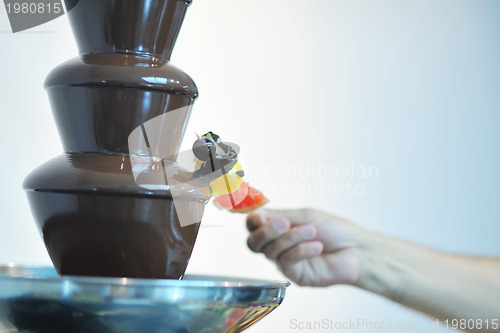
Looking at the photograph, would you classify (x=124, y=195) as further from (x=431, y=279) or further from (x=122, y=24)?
(x=431, y=279)

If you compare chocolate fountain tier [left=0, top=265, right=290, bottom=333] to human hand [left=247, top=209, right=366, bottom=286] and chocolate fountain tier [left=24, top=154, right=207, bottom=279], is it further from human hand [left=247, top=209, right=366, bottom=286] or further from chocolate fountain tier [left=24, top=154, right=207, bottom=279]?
human hand [left=247, top=209, right=366, bottom=286]

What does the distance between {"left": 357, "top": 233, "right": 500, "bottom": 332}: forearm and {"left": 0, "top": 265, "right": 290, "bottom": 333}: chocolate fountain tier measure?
57 cm

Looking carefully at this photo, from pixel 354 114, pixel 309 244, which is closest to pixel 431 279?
pixel 309 244

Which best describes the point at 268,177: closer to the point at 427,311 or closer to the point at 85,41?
the point at 427,311

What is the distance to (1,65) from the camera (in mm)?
1706

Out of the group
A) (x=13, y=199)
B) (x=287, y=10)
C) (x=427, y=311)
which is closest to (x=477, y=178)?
(x=287, y=10)

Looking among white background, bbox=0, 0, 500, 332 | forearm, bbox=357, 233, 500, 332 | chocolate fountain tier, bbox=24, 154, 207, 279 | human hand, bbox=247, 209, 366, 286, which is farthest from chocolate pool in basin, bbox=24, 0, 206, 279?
white background, bbox=0, 0, 500, 332

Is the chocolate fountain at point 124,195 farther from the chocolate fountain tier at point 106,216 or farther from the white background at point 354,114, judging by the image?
the white background at point 354,114

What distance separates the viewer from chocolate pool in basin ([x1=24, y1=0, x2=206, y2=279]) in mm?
Result: 501

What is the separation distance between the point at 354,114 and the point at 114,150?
1.83 meters

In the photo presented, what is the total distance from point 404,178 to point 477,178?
1.08 ft

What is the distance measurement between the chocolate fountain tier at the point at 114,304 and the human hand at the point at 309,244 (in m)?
0.19

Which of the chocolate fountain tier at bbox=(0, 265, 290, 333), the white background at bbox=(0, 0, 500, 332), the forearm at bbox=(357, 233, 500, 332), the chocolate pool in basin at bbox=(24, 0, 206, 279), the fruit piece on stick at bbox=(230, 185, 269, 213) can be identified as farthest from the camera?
the white background at bbox=(0, 0, 500, 332)

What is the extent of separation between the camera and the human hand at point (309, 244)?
2.15 feet
